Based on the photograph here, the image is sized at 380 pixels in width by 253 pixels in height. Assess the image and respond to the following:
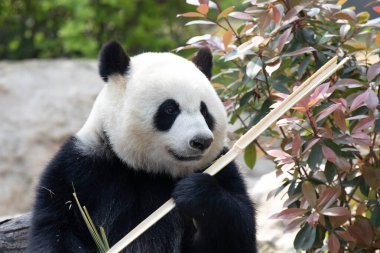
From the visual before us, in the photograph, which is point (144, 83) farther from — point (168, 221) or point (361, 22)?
point (361, 22)

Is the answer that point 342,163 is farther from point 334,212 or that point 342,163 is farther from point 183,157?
point 183,157

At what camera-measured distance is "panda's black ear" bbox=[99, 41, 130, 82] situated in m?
3.52

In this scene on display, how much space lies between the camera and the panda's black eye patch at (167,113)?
10.9ft

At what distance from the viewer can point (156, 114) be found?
3346 mm

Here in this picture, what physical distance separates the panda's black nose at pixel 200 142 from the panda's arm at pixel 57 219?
727 millimetres

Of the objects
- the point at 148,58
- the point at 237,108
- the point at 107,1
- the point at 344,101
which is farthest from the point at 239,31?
the point at 107,1

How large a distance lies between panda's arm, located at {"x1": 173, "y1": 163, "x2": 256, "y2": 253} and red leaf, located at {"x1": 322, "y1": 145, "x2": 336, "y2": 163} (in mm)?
493

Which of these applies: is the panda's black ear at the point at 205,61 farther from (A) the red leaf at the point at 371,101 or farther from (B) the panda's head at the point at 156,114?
(A) the red leaf at the point at 371,101

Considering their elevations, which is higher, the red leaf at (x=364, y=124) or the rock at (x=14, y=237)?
the red leaf at (x=364, y=124)

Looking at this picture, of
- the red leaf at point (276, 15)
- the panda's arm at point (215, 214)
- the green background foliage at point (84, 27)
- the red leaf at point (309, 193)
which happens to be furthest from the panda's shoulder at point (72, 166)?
the green background foliage at point (84, 27)

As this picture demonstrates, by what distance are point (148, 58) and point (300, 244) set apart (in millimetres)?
A: 1204

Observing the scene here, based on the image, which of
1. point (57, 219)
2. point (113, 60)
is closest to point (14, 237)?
point (57, 219)

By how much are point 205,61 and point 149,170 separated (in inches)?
25.8

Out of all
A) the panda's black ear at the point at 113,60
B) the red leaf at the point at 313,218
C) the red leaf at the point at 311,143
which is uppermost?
the panda's black ear at the point at 113,60
